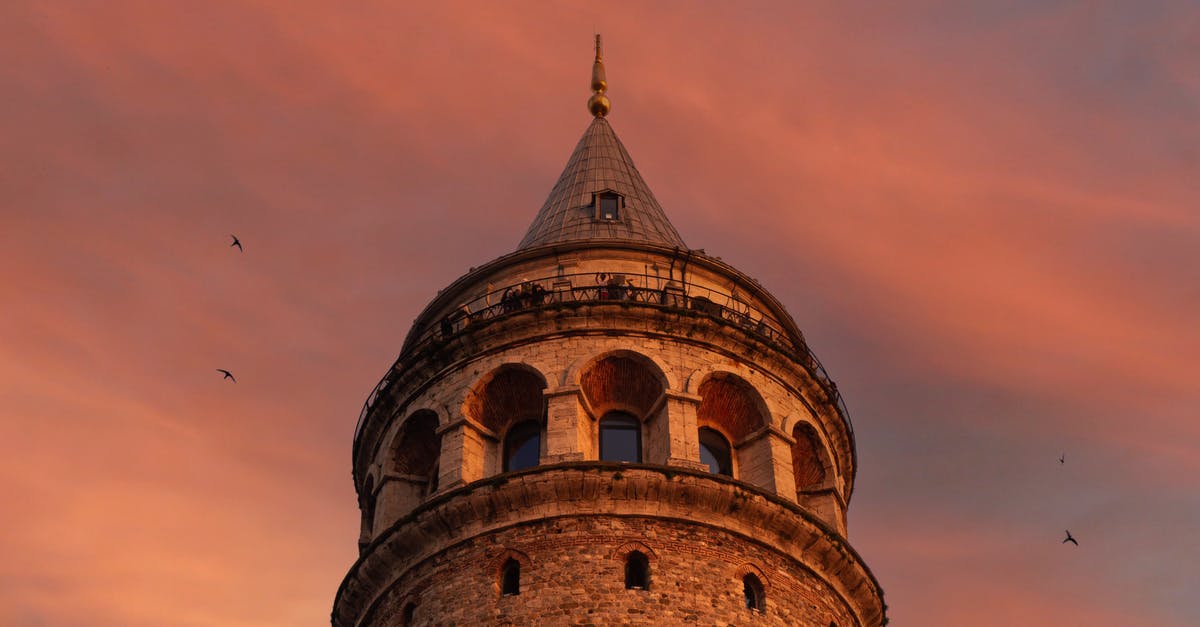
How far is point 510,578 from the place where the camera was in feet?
95.3

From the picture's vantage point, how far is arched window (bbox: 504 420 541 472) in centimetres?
3244

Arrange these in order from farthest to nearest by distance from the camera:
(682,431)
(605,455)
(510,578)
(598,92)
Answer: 1. (598,92)
2. (605,455)
3. (682,431)
4. (510,578)

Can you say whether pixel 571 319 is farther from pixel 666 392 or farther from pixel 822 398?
pixel 822 398

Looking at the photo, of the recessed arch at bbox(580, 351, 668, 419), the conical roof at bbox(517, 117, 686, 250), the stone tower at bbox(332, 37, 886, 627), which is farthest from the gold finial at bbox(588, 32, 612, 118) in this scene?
the recessed arch at bbox(580, 351, 668, 419)

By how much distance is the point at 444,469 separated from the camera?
31781mm

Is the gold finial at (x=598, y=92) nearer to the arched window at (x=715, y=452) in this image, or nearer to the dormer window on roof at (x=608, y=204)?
the dormer window on roof at (x=608, y=204)

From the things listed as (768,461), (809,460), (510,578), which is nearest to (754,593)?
(768,461)

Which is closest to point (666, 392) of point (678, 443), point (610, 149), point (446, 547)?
point (678, 443)

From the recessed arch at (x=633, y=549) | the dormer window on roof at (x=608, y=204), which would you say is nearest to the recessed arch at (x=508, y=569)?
the recessed arch at (x=633, y=549)

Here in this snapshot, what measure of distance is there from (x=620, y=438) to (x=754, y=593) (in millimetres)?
4852

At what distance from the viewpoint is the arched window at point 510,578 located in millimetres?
28672

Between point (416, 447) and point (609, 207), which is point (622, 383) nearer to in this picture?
point (416, 447)

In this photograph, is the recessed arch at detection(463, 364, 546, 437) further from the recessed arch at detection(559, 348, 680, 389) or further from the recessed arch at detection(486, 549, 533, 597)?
the recessed arch at detection(486, 549, 533, 597)

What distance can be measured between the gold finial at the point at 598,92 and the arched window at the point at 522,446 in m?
16.3
